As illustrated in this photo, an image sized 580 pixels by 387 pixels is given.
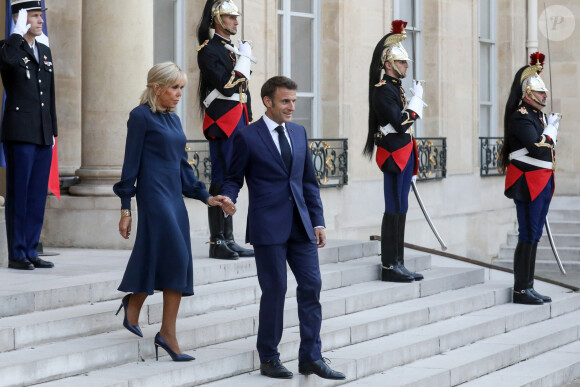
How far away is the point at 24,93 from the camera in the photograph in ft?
27.6

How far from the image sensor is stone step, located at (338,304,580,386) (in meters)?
7.61

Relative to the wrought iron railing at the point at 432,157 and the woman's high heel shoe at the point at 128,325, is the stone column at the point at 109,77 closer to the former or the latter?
the woman's high heel shoe at the point at 128,325

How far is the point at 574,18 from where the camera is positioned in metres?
18.7

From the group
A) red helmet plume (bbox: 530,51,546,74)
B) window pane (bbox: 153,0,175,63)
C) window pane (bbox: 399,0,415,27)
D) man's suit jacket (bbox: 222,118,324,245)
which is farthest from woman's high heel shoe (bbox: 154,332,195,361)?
window pane (bbox: 399,0,415,27)

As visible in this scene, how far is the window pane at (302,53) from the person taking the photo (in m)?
13.4

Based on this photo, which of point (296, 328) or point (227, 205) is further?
point (296, 328)

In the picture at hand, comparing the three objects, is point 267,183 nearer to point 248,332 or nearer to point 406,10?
point 248,332

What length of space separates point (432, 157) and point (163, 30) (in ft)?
16.7

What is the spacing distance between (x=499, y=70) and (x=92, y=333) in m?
12.1

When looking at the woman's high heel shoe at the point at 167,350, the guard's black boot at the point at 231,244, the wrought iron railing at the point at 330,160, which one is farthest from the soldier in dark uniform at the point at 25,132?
the wrought iron railing at the point at 330,160

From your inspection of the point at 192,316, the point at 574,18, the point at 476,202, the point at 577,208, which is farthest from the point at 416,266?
the point at 574,18

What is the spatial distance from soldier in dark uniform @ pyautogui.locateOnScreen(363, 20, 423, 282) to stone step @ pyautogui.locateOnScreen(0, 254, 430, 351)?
0.28 metres

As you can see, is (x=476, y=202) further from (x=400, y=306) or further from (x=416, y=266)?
(x=400, y=306)

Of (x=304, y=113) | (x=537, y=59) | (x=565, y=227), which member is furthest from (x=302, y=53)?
(x=565, y=227)
